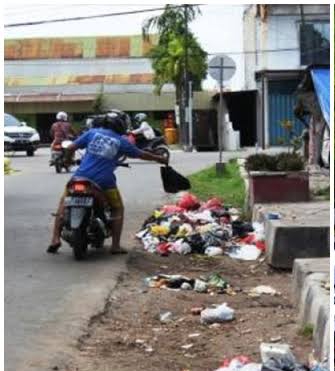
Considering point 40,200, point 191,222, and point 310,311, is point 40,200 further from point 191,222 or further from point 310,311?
point 310,311

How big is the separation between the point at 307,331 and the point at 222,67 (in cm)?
1233

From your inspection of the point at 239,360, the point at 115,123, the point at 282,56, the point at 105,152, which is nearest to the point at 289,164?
the point at 115,123

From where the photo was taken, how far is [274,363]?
494cm

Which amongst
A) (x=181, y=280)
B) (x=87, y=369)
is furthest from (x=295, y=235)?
(x=87, y=369)

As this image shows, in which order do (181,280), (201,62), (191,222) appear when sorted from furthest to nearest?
(201,62) → (191,222) → (181,280)

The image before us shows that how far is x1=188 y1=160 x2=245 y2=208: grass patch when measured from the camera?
14.5 m

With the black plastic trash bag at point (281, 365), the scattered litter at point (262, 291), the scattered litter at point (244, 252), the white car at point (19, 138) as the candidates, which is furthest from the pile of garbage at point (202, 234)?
the white car at point (19, 138)

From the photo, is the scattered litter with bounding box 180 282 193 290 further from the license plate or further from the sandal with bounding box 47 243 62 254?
the sandal with bounding box 47 243 62 254

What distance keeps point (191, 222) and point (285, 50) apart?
92.5 ft

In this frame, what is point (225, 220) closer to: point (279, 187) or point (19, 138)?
point (279, 187)

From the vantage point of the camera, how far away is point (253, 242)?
995cm

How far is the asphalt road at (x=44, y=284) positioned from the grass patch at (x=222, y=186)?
1.00 m

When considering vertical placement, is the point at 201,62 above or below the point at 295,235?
above

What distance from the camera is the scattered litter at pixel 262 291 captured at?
7.76 m
